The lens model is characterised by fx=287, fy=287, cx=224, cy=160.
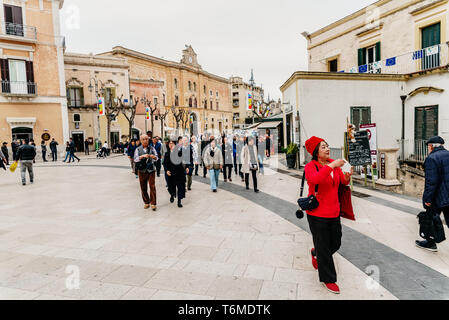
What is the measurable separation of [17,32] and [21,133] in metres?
7.97

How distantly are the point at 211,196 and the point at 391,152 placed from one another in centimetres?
615

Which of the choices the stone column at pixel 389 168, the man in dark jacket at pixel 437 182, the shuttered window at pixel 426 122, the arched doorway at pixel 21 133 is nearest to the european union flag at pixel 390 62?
the shuttered window at pixel 426 122

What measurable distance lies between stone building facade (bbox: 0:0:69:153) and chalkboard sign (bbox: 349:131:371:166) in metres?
24.3

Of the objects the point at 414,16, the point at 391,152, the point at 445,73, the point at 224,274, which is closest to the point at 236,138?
the point at 391,152

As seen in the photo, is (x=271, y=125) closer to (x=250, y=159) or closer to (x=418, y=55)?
(x=418, y=55)

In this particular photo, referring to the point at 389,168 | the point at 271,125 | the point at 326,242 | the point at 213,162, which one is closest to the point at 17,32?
the point at 271,125

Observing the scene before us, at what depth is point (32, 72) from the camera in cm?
2355

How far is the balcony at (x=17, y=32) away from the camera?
22078 mm

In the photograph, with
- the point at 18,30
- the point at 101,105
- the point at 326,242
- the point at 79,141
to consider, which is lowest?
the point at 326,242

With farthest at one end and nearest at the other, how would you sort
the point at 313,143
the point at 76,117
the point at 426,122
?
the point at 76,117 → the point at 426,122 → the point at 313,143

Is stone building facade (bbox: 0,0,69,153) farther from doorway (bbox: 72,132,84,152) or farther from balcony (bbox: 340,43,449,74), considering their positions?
balcony (bbox: 340,43,449,74)

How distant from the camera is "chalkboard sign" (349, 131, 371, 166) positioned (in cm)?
869

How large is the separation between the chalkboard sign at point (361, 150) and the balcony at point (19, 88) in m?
24.8

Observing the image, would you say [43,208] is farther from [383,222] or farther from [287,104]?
[287,104]
